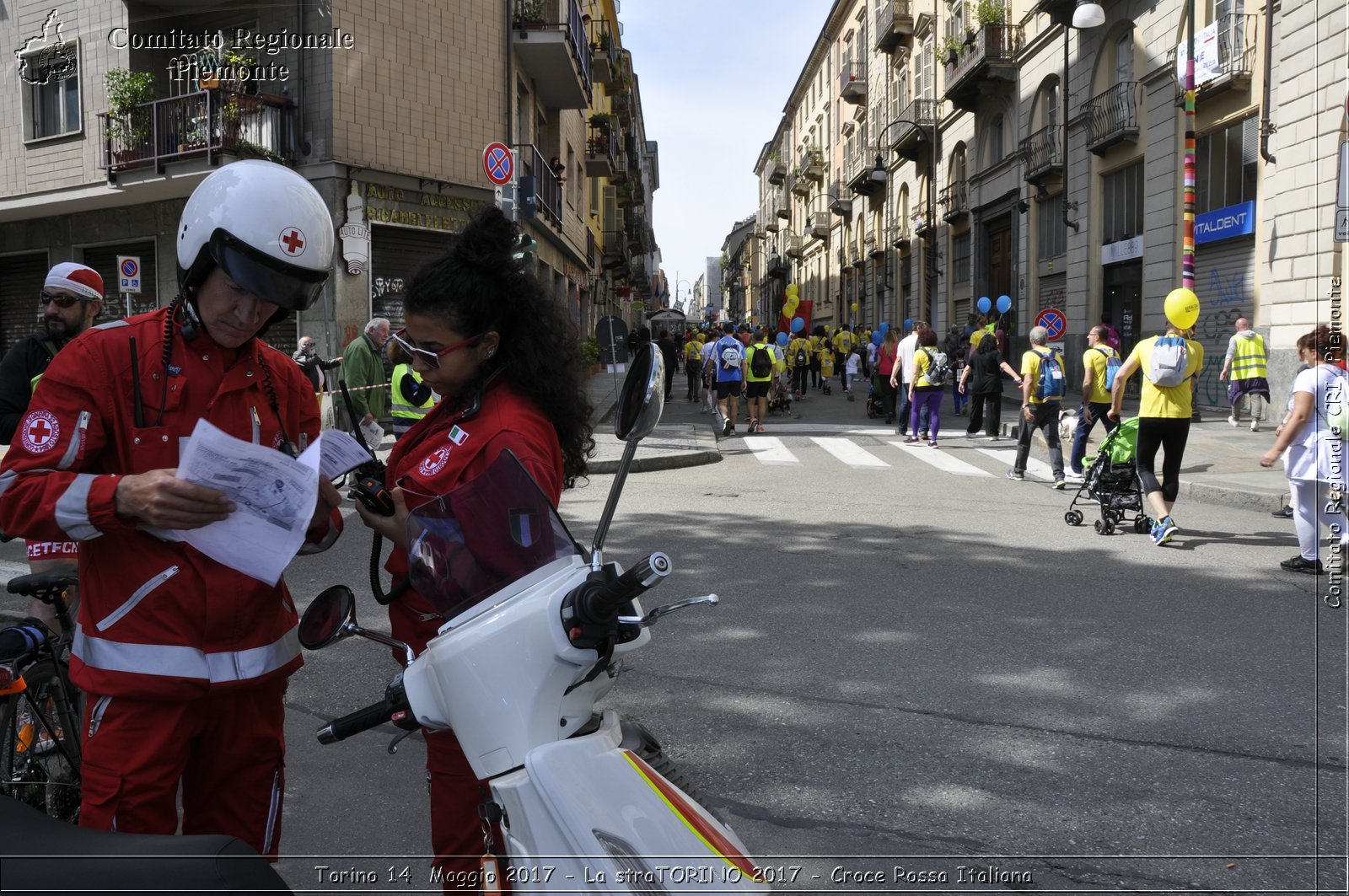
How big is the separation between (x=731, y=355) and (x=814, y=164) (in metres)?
47.7

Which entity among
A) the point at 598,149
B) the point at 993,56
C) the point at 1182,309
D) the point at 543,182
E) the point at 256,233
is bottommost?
the point at 256,233

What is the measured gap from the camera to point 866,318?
5147cm

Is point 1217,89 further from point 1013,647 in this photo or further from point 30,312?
point 30,312

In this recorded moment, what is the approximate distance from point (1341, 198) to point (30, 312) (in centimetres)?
2276

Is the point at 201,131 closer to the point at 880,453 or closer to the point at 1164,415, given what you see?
the point at 880,453

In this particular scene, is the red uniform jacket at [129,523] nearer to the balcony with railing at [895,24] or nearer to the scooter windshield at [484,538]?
the scooter windshield at [484,538]

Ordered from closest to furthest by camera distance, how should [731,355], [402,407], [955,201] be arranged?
[402,407]
[731,355]
[955,201]

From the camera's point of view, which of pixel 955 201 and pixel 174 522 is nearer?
pixel 174 522

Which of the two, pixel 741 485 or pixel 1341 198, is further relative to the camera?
pixel 741 485

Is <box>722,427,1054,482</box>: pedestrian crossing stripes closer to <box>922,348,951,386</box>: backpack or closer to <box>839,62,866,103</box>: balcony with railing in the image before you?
<box>922,348,951,386</box>: backpack

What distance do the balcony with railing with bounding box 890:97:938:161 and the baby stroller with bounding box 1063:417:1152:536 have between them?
3116cm

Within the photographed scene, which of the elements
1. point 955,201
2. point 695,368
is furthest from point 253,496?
point 955,201

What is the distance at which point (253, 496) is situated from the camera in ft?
6.24

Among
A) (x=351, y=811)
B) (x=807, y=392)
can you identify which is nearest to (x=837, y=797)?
(x=351, y=811)
